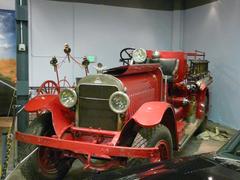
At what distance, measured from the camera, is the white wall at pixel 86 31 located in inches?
317

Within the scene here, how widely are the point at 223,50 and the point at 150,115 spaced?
469cm

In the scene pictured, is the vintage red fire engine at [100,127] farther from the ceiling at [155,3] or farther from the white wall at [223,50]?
the ceiling at [155,3]

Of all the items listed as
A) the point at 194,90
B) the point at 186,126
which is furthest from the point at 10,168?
the point at 194,90

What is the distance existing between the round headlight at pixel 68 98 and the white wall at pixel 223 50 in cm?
441

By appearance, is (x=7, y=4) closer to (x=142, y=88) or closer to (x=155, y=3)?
(x=155, y=3)

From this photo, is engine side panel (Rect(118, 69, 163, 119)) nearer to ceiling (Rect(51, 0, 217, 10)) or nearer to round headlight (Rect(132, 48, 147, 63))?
round headlight (Rect(132, 48, 147, 63))

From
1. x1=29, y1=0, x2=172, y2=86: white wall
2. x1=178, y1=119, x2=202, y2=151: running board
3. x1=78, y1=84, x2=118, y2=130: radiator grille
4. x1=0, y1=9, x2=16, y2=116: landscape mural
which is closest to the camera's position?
x1=78, y1=84, x2=118, y2=130: radiator grille

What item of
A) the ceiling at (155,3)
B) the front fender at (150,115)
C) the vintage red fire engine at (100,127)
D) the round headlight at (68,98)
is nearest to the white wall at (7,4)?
the ceiling at (155,3)

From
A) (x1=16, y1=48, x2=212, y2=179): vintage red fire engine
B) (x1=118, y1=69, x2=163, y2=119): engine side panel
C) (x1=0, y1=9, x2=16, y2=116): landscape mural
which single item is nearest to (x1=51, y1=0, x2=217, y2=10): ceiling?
(x1=0, y1=9, x2=16, y2=116): landscape mural

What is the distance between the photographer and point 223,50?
7.49 meters

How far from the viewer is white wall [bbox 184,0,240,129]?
7.10 metres

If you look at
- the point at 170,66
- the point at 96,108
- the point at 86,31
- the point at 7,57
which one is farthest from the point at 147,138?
the point at 86,31

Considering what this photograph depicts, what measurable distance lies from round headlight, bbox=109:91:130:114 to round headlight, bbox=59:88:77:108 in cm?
48

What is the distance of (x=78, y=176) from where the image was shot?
436 centimetres
